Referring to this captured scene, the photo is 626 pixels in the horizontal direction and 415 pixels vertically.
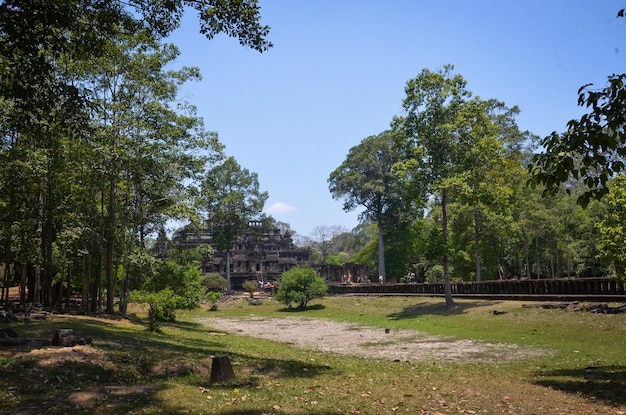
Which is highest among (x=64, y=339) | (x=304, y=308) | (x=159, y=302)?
(x=64, y=339)

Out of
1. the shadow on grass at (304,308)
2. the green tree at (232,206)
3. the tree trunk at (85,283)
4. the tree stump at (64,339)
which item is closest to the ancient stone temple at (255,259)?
the green tree at (232,206)

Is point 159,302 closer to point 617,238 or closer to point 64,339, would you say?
point 64,339

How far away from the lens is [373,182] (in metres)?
68.1

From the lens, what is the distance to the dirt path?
1666 cm

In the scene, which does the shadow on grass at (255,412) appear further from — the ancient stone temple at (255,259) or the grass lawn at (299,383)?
the ancient stone temple at (255,259)

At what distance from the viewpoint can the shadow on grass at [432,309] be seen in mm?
32069

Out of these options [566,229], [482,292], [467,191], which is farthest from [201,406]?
[566,229]

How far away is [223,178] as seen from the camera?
69188 mm

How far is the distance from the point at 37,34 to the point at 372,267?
72347 mm

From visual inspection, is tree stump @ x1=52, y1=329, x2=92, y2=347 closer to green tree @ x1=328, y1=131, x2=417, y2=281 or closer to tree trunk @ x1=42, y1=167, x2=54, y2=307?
tree trunk @ x1=42, y1=167, x2=54, y2=307

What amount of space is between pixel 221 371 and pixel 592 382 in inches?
305

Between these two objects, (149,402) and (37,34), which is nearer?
(149,402)

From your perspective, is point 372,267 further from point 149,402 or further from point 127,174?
point 149,402

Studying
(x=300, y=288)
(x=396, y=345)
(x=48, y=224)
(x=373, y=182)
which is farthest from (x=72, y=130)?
(x=373, y=182)
